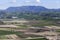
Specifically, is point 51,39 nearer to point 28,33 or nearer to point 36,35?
point 36,35

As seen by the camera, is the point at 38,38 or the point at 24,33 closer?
the point at 38,38

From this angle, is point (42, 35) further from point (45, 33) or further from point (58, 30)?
point (58, 30)

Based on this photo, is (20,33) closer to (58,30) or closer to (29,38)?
(29,38)

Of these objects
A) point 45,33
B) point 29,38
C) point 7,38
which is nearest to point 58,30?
point 45,33

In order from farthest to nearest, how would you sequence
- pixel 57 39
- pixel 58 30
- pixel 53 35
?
pixel 58 30 → pixel 53 35 → pixel 57 39

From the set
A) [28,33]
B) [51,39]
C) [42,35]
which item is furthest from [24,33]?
[51,39]

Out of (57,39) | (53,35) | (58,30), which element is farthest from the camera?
(58,30)

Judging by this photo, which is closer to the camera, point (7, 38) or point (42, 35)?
point (7, 38)
